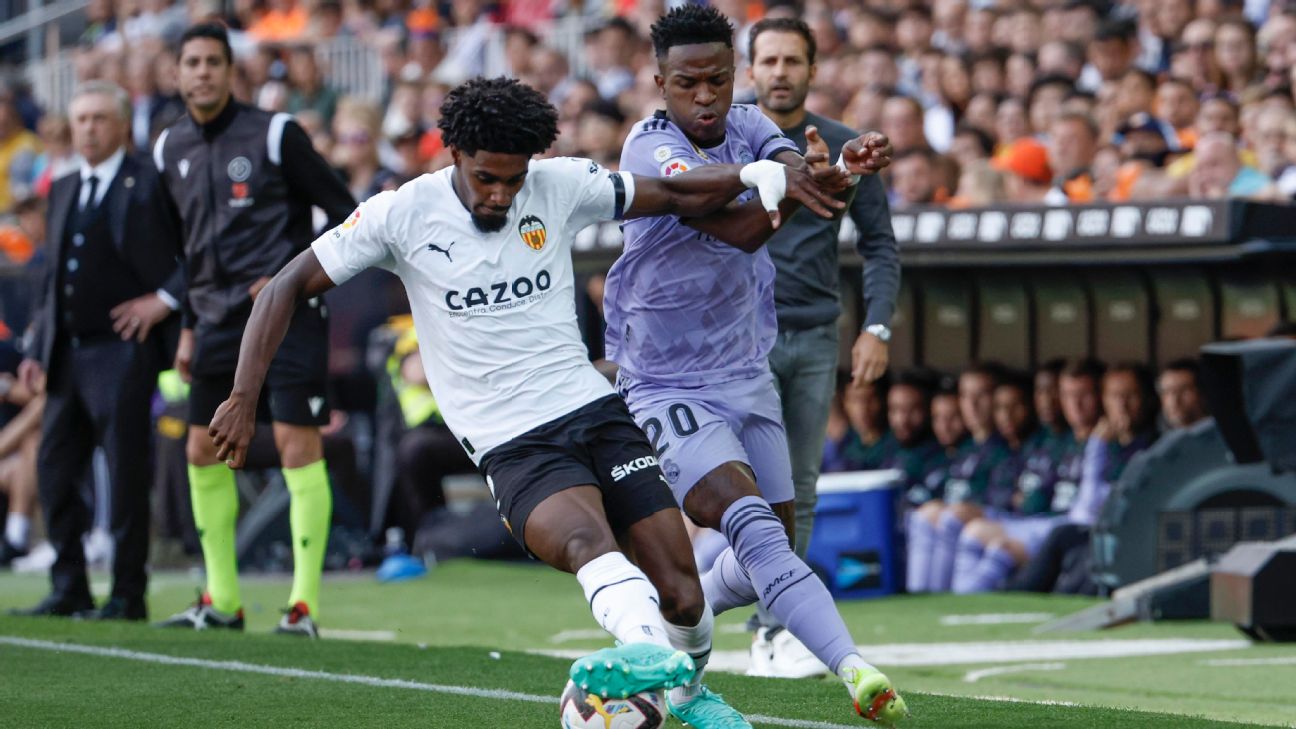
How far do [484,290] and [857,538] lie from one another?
6.14m

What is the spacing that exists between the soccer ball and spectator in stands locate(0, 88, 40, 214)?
51.1 ft

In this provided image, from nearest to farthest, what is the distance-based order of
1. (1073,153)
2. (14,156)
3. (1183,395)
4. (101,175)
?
(101,175)
(1183,395)
(1073,153)
(14,156)

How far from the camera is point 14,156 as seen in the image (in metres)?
19.9

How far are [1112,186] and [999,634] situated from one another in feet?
11.3

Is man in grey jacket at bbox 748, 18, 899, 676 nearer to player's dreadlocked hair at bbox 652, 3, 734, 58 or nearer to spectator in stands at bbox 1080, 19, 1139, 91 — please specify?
player's dreadlocked hair at bbox 652, 3, 734, 58

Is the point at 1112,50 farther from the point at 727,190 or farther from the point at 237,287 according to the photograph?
the point at 727,190

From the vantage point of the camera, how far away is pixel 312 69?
A: 735 inches

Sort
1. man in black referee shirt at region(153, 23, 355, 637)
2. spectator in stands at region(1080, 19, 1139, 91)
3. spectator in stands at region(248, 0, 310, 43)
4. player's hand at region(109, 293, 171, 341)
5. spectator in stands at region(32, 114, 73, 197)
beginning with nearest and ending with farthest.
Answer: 1. man in black referee shirt at region(153, 23, 355, 637)
2. player's hand at region(109, 293, 171, 341)
3. spectator in stands at region(1080, 19, 1139, 91)
4. spectator in stands at region(32, 114, 73, 197)
5. spectator in stands at region(248, 0, 310, 43)

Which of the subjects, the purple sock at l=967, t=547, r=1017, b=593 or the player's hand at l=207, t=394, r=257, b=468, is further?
the purple sock at l=967, t=547, r=1017, b=593

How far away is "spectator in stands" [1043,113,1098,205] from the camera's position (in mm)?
12102

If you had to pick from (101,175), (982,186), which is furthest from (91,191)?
(982,186)

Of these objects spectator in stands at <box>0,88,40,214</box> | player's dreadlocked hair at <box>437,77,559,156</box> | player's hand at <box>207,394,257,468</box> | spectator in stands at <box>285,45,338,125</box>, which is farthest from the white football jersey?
spectator in stands at <box>0,88,40,214</box>

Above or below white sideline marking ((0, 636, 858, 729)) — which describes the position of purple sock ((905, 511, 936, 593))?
below

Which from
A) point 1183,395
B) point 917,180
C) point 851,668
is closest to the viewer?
point 851,668
